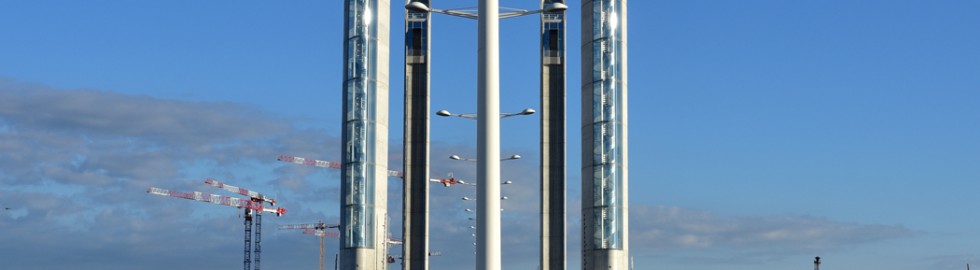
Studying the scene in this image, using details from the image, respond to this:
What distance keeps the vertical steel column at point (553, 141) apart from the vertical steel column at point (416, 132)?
7.95 meters

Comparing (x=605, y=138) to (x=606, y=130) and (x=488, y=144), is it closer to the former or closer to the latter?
(x=606, y=130)

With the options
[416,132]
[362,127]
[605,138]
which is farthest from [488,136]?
[416,132]

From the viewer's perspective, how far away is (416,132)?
89.4m

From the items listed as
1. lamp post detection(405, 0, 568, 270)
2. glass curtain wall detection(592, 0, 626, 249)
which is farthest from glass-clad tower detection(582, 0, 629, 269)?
lamp post detection(405, 0, 568, 270)

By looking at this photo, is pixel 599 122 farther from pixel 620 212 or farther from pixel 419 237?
pixel 419 237

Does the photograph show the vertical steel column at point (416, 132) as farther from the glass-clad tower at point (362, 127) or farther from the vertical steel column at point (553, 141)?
the glass-clad tower at point (362, 127)

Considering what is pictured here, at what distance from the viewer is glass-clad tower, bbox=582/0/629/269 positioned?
74.0 metres

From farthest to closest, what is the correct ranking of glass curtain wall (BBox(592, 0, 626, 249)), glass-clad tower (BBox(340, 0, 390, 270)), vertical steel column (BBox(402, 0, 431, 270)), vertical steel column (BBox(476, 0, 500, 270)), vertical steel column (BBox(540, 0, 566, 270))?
1. vertical steel column (BBox(540, 0, 566, 270))
2. vertical steel column (BBox(402, 0, 431, 270))
3. glass curtain wall (BBox(592, 0, 626, 249))
4. glass-clad tower (BBox(340, 0, 390, 270))
5. vertical steel column (BBox(476, 0, 500, 270))

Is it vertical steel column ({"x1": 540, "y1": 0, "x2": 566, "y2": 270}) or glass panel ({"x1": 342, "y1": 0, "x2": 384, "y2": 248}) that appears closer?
glass panel ({"x1": 342, "y1": 0, "x2": 384, "y2": 248})

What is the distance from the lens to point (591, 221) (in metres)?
74.8

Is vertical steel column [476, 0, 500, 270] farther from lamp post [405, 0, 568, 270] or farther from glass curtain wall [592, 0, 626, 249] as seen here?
glass curtain wall [592, 0, 626, 249]

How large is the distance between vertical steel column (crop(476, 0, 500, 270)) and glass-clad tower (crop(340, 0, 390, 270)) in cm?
4493

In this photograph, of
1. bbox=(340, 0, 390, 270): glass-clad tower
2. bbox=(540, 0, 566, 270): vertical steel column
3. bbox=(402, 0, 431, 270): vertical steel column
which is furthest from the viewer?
bbox=(540, 0, 566, 270): vertical steel column

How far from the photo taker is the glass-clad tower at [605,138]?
243ft
